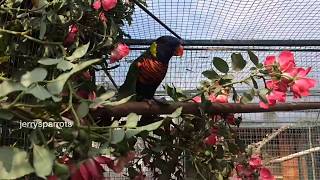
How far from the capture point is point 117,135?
1.38 feet

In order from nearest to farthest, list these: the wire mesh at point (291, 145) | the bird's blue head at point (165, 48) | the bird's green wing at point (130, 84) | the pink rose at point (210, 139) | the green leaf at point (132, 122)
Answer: the green leaf at point (132, 122), the pink rose at point (210, 139), the bird's green wing at point (130, 84), the bird's blue head at point (165, 48), the wire mesh at point (291, 145)

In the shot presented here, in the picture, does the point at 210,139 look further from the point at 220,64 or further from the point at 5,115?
the point at 5,115

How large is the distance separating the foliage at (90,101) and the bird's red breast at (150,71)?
0.13m

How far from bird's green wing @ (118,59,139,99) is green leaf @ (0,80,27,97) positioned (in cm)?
49

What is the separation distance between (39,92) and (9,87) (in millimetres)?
33

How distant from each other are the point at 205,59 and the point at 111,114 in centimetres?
86

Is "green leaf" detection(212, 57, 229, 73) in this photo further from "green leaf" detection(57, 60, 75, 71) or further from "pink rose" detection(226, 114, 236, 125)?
"green leaf" detection(57, 60, 75, 71)

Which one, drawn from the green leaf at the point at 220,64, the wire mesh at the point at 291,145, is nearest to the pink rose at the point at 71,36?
the green leaf at the point at 220,64

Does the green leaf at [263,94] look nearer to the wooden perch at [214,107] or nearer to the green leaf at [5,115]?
the wooden perch at [214,107]

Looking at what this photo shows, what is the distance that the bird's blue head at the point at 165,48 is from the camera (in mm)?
1041

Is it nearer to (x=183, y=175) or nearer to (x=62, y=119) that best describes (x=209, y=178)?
(x=183, y=175)

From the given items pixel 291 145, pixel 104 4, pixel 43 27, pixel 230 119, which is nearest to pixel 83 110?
pixel 43 27

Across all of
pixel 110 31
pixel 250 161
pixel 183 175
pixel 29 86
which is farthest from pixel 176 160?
pixel 29 86

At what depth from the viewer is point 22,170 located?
0.35 meters
